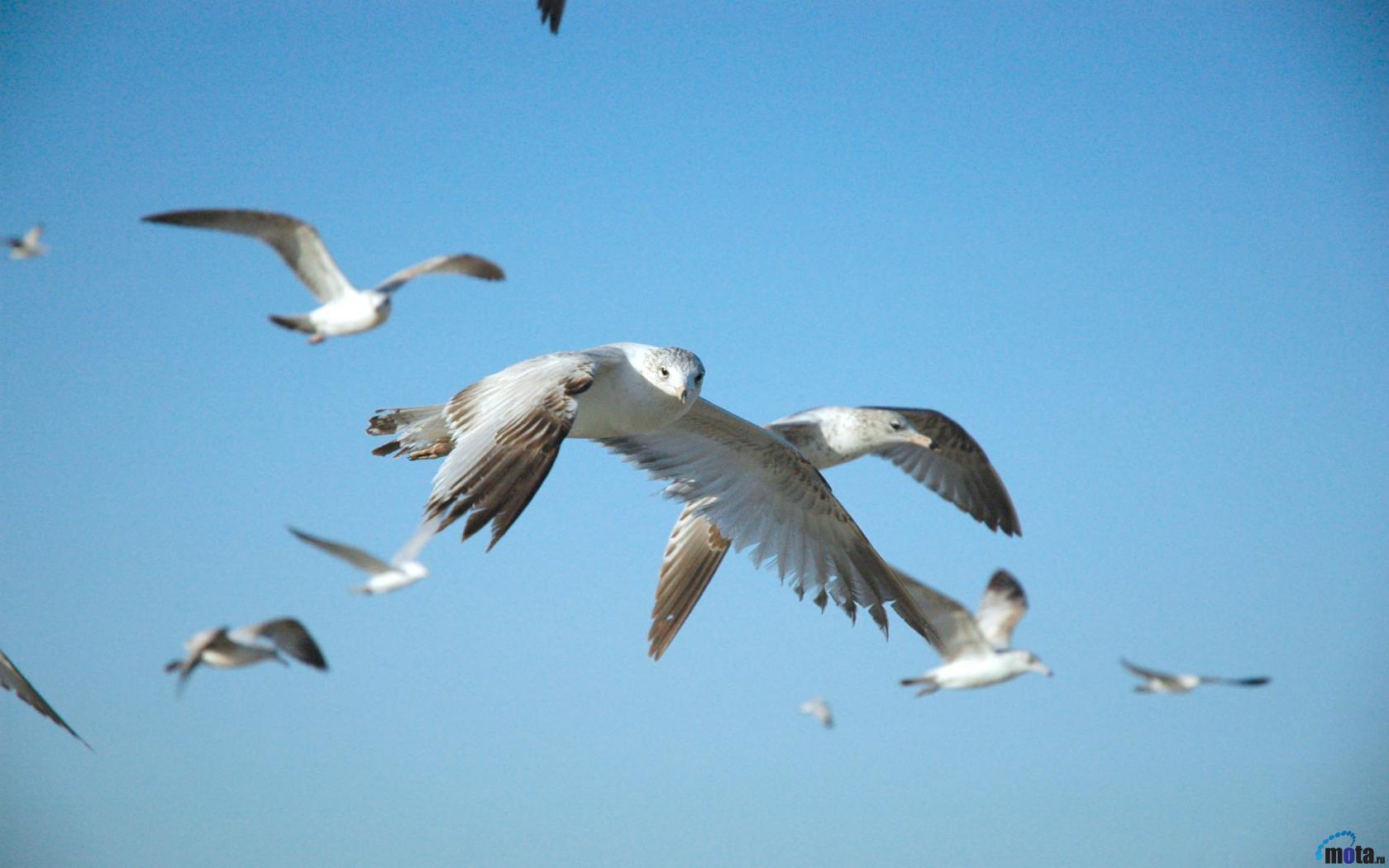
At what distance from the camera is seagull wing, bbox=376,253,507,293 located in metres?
14.7

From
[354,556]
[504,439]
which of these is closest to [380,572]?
[354,556]

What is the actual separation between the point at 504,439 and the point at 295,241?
33.4 feet

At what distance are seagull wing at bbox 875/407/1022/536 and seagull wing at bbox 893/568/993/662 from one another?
38.2 inches

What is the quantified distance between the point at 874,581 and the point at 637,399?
6.15 ft

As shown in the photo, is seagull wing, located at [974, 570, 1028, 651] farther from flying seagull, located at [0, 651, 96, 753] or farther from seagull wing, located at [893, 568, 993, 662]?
flying seagull, located at [0, 651, 96, 753]

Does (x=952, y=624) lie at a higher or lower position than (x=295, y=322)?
lower

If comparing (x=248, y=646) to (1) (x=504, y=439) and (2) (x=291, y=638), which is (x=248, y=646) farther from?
(1) (x=504, y=439)

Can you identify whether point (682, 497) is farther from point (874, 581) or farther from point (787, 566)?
point (874, 581)

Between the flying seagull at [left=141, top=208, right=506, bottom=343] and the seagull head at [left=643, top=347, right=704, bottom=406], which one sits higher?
the flying seagull at [left=141, top=208, right=506, bottom=343]

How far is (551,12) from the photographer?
21.8 ft

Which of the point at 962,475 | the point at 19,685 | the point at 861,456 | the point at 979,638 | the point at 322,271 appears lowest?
the point at 19,685

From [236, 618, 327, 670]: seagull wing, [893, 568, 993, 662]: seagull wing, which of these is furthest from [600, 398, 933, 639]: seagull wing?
[236, 618, 327, 670]: seagull wing

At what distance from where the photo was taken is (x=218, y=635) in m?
13.0

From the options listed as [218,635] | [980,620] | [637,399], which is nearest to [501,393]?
[637,399]
